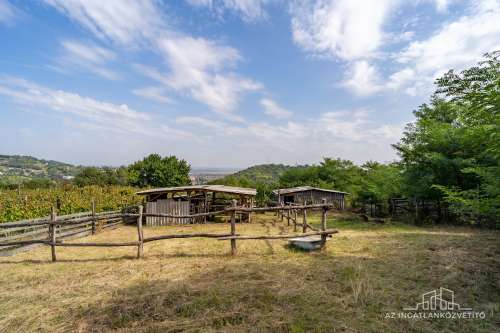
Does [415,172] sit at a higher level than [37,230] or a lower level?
higher

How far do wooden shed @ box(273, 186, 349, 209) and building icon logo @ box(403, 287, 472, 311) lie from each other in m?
17.7

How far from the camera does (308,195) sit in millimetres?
24531

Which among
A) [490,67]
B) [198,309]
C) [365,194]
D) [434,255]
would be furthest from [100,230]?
[365,194]

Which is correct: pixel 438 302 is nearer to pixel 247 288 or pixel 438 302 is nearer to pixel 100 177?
pixel 247 288

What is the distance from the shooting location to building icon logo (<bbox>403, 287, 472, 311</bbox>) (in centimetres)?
447

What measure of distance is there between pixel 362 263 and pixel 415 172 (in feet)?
35.0

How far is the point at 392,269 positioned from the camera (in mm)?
6445

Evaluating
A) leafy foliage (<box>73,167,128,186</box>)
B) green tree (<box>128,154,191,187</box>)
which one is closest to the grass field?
green tree (<box>128,154,191,187</box>)

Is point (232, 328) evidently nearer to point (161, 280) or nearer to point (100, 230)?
point (161, 280)

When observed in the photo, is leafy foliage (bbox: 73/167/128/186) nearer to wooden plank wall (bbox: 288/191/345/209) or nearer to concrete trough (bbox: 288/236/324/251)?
wooden plank wall (bbox: 288/191/345/209)

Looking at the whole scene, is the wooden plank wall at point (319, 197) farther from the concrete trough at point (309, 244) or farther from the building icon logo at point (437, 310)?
the building icon logo at point (437, 310)

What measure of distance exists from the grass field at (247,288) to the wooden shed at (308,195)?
48.8 feet

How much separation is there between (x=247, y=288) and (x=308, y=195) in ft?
65.5

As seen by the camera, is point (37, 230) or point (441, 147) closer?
point (37, 230)
